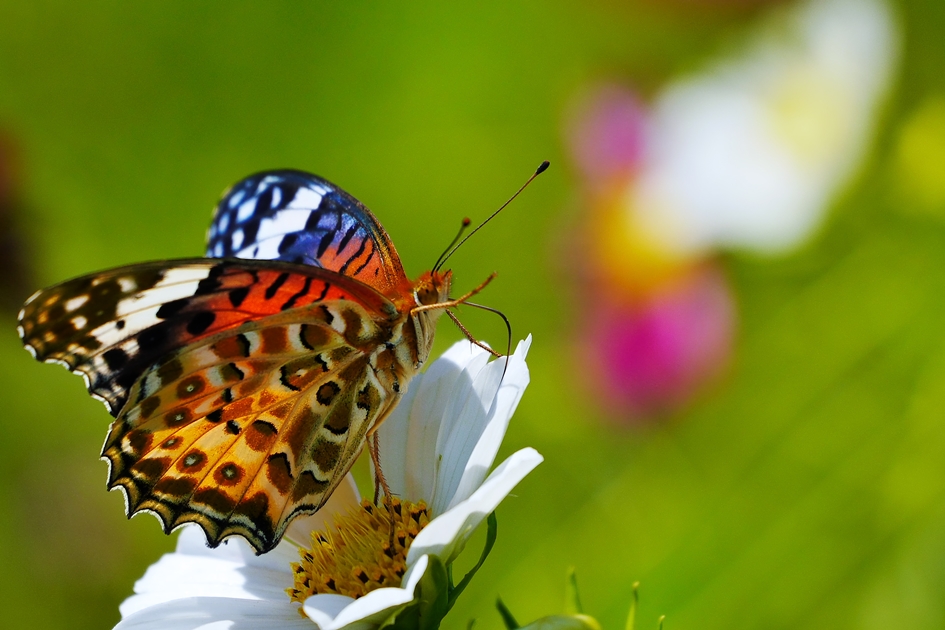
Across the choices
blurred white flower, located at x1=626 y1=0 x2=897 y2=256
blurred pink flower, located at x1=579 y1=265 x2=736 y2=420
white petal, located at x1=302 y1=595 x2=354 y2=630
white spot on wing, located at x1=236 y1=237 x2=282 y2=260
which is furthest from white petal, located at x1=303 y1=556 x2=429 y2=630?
blurred white flower, located at x1=626 y1=0 x2=897 y2=256

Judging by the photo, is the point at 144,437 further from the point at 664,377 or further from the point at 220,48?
the point at 220,48

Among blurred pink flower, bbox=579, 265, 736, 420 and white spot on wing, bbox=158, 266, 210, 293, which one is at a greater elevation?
white spot on wing, bbox=158, 266, 210, 293

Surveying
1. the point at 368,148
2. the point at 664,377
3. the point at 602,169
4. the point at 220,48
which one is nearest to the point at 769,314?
the point at 664,377

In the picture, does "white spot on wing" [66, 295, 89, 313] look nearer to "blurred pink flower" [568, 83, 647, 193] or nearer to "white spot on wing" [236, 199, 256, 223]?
"white spot on wing" [236, 199, 256, 223]

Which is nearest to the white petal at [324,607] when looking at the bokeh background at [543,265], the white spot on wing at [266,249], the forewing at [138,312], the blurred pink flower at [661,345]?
the forewing at [138,312]

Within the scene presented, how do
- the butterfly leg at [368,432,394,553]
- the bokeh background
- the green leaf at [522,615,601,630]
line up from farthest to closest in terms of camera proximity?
the bokeh background → the butterfly leg at [368,432,394,553] → the green leaf at [522,615,601,630]
